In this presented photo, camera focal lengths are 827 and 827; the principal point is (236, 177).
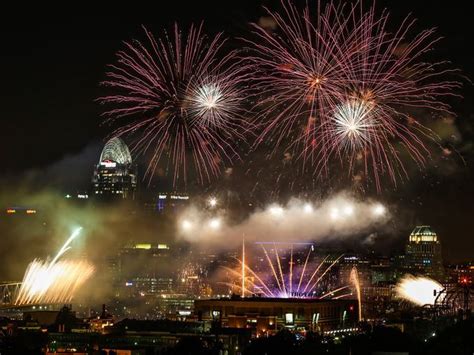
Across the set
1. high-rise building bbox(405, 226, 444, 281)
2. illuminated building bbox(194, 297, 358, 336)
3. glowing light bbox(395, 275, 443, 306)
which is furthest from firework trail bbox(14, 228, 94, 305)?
high-rise building bbox(405, 226, 444, 281)

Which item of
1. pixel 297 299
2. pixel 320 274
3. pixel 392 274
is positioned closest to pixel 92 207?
pixel 320 274

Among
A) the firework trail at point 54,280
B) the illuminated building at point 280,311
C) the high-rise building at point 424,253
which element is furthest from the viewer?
the high-rise building at point 424,253

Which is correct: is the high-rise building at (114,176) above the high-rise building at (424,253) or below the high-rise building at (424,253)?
above

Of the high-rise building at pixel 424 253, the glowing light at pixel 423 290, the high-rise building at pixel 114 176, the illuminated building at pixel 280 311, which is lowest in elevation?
the illuminated building at pixel 280 311

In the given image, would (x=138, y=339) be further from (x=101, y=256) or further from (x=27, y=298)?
(x=101, y=256)

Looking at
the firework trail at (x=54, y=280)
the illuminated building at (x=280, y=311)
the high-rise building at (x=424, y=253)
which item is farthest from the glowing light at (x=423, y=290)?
the high-rise building at (x=424, y=253)

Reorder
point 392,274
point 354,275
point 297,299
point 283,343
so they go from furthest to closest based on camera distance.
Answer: point 392,274 → point 354,275 → point 297,299 → point 283,343

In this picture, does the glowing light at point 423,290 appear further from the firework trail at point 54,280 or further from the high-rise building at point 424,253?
the high-rise building at point 424,253

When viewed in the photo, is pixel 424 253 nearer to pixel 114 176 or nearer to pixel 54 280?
pixel 114 176
